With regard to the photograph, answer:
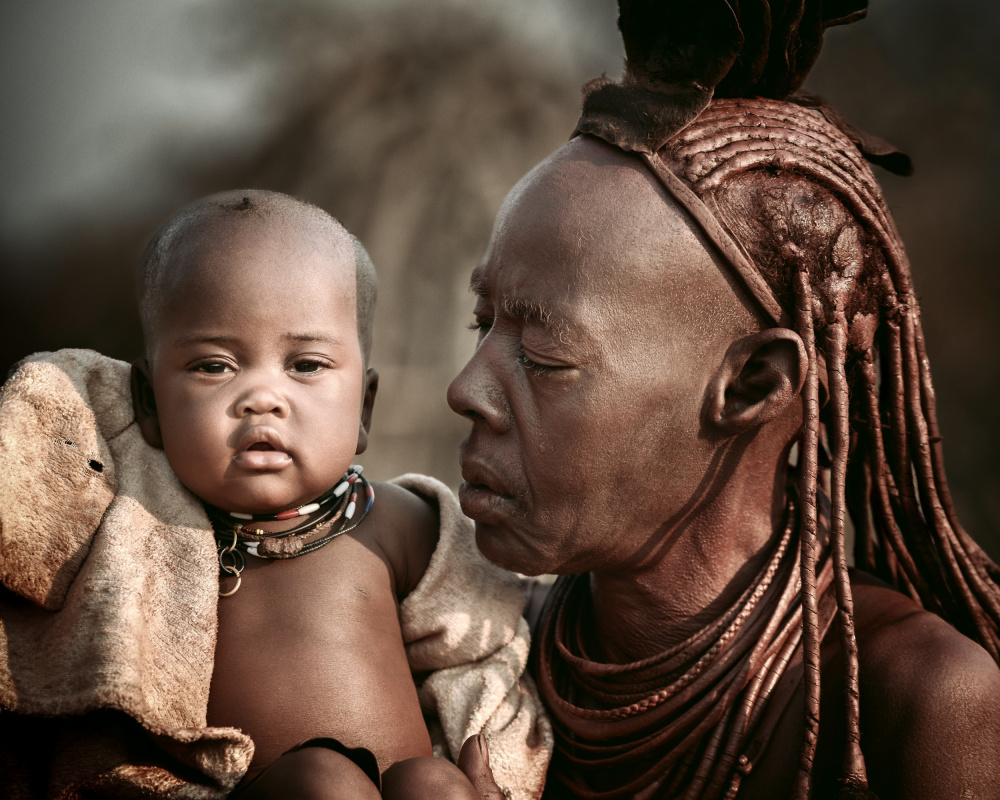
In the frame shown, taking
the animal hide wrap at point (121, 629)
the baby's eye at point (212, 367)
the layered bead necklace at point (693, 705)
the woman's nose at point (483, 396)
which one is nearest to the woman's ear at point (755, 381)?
the layered bead necklace at point (693, 705)

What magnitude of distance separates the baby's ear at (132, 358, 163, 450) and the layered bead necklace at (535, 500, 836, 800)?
1.14 meters

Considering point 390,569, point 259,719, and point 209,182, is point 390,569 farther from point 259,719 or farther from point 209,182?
point 209,182

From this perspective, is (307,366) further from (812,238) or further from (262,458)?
(812,238)

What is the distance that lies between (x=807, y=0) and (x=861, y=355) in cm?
88

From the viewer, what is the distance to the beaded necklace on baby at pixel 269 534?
1840 millimetres

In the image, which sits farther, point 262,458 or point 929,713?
point 262,458

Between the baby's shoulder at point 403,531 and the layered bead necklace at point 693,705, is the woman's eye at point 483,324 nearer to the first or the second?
the baby's shoulder at point 403,531

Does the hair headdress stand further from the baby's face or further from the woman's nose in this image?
the baby's face

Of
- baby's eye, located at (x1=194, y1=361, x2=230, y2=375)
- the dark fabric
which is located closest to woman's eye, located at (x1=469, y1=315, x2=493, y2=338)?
the dark fabric

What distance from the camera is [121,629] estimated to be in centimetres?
150

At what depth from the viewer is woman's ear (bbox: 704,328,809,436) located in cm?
176

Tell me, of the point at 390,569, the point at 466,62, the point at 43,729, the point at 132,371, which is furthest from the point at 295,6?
the point at 43,729

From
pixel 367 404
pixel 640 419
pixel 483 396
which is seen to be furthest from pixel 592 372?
pixel 367 404

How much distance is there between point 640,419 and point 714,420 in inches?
7.1
